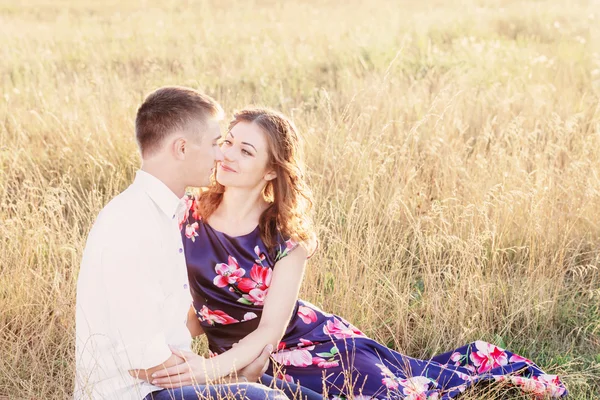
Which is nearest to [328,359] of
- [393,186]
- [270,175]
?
[270,175]

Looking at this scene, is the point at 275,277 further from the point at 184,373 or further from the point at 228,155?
the point at 184,373

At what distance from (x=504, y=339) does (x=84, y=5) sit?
50.2 feet

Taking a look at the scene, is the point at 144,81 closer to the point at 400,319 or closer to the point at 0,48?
the point at 0,48

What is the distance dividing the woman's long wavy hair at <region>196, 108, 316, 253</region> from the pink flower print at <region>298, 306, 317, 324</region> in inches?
14.6

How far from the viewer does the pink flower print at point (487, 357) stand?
12.1 feet

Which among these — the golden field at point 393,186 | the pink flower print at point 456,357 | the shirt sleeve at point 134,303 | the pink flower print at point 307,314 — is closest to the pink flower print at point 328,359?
the pink flower print at point 307,314

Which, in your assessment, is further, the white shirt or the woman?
the woman

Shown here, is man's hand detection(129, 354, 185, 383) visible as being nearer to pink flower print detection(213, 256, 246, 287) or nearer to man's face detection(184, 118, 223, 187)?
man's face detection(184, 118, 223, 187)

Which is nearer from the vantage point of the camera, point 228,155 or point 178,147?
point 178,147

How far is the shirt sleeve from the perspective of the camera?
98.9 inches

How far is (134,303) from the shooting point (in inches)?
99.7

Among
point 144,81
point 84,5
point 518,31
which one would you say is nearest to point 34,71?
point 144,81

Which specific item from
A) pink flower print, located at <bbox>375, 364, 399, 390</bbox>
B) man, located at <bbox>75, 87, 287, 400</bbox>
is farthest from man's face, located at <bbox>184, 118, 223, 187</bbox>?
pink flower print, located at <bbox>375, 364, 399, 390</bbox>

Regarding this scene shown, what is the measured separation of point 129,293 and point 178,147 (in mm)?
569
